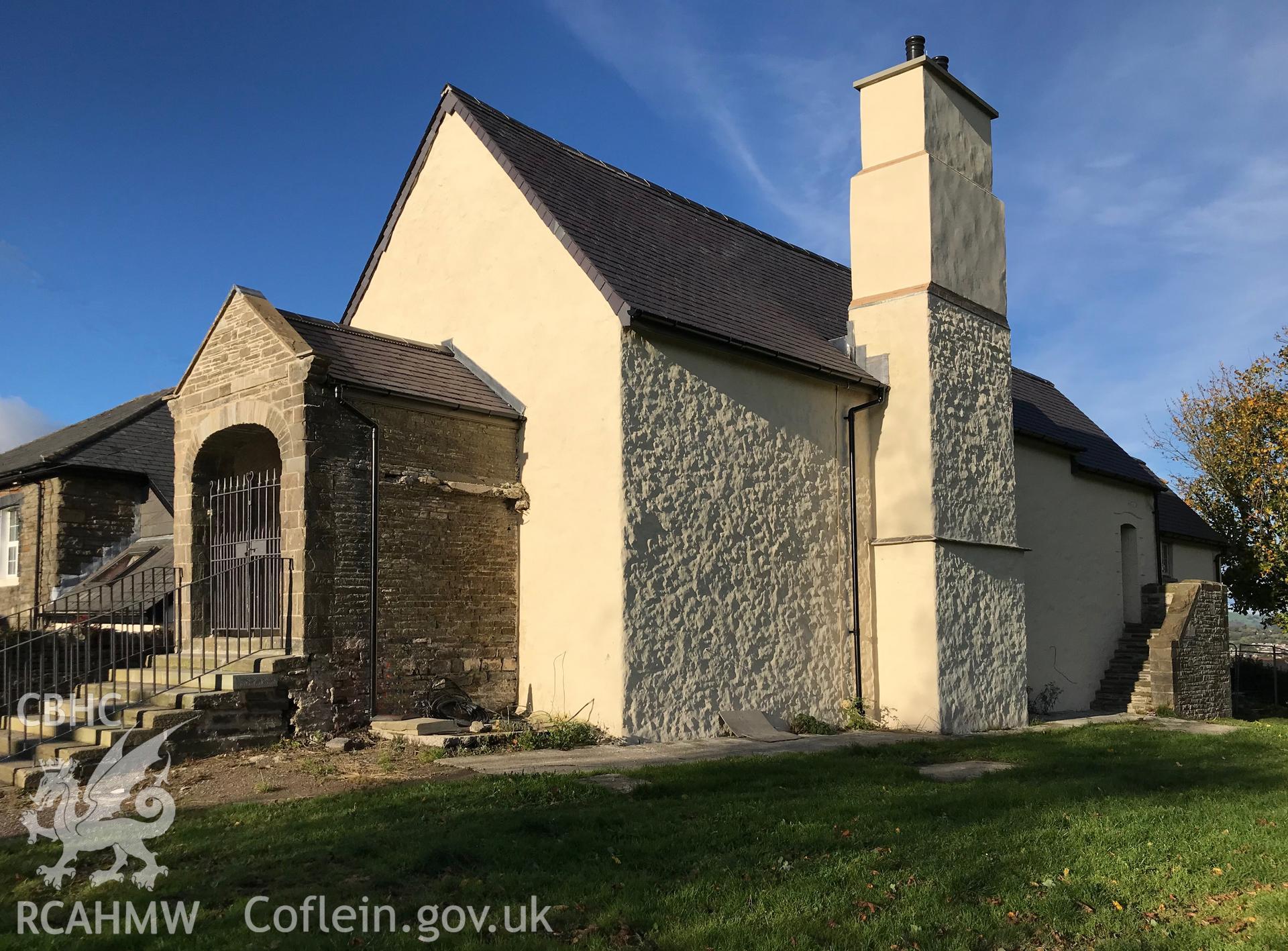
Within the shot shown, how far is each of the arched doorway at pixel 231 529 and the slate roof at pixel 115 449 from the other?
18.7 feet

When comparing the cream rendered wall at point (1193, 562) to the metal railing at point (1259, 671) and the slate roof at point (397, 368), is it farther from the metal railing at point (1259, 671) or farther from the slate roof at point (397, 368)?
the slate roof at point (397, 368)

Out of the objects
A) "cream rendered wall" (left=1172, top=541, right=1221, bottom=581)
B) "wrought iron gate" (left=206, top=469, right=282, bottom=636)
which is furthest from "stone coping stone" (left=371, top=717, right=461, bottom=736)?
"cream rendered wall" (left=1172, top=541, right=1221, bottom=581)

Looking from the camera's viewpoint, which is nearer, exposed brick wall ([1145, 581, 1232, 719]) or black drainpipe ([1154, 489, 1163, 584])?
exposed brick wall ([1145, 581, 1232, 719])

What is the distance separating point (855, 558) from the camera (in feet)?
48.7

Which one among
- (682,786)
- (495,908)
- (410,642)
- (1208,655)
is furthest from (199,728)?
(1208,655)

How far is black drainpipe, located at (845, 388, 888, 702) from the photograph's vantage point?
14711mm

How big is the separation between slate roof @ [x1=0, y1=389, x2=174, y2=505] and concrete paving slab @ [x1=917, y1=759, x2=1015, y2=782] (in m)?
13.8

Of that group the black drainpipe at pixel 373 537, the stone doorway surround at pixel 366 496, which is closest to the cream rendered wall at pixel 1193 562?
the stone doorway surround at pixel 366 496

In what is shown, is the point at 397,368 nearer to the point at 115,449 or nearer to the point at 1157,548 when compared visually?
the point at 115,449

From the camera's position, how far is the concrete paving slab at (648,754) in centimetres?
966

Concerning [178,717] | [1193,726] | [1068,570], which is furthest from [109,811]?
[1068,570]

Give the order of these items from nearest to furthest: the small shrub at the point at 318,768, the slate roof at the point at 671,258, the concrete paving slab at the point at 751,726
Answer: the small shrub at the point at 318,768
the concrete paving slab at the point at 751,726
the slate roof at the point at 671,258

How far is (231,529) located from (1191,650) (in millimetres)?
17871

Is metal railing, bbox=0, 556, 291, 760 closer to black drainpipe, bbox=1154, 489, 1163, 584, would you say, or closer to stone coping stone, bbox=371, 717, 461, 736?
stone coping stone, bbox=371, 717, 461, 736
